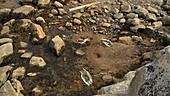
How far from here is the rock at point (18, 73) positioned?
4.51 meters

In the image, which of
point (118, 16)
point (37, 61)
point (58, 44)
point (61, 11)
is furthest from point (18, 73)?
point (118, 16)

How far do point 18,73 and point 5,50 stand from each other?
471mm

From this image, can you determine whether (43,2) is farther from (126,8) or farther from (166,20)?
(166,20)

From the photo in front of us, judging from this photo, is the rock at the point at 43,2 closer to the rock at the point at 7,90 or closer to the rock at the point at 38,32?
the rock at the point at 38,32

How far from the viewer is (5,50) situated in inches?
190

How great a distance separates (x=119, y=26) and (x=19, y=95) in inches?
92.3

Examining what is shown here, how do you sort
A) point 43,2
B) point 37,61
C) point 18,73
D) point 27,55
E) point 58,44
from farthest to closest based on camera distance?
point 43,2
point 58,44
point 27,55
point 37,61
point 18,73

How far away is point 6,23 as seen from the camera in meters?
5.43

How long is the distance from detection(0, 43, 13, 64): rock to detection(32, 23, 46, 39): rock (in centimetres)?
48

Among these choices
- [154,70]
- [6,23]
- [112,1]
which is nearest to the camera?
[154,70]

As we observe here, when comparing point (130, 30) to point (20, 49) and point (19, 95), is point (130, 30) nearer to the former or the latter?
point (20, 49)

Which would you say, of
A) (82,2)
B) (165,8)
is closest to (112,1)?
(82,2)

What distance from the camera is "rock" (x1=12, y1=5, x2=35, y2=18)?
5641 mm

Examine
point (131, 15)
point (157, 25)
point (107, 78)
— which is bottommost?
point (107, 78)
